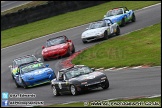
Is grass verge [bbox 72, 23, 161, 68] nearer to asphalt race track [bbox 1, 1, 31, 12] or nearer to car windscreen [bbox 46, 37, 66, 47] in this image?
car windscreen [bbox 46, 37, 66, 47]

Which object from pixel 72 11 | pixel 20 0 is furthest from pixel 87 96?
pixel 20 0

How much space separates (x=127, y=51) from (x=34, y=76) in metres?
7.55

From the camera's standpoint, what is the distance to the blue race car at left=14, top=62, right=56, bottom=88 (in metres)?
22.7

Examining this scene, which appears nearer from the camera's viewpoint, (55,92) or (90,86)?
(90,86)

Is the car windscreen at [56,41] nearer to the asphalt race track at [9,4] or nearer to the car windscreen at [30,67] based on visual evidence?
the car windscreen at [30,67]

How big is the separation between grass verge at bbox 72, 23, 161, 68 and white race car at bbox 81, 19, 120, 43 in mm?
689

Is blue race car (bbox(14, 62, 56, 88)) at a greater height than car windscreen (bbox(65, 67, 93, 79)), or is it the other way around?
car windscreen (bbox(65, 67, 93, 79))

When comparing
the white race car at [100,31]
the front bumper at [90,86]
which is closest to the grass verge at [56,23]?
the white race car at [100,31]

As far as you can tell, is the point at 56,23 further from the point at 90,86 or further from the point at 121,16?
the point at 90,86

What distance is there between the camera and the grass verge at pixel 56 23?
40.7 meters

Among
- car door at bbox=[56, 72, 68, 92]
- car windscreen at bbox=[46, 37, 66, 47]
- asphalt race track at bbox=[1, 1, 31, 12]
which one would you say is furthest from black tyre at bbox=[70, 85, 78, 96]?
asphalt race track at bbox=[1, 1, 31, 12]

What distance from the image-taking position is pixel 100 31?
33594 millimetres

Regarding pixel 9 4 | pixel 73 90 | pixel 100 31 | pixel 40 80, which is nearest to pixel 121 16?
pixel 100 31

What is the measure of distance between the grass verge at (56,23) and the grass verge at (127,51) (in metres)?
8.95
